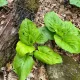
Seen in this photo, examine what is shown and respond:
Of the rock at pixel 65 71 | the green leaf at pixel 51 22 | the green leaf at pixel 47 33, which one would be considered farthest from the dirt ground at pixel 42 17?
the green leaf at pixel 51 22

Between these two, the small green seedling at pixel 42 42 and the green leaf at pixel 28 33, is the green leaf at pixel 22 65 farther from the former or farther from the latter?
the green leaf at pixel 28 33

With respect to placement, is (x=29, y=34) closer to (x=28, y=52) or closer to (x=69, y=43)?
(x=28, y=52)

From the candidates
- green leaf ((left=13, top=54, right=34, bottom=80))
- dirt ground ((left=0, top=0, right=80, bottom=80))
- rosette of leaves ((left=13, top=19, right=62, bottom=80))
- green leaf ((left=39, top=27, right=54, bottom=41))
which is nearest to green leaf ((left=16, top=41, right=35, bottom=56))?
rosette of leaves ((left=13, top=19, right=62, bottom=80))

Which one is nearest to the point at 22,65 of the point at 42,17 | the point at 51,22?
the point at 51,22

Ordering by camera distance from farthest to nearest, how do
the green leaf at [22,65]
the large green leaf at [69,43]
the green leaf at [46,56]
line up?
the large green leaf at [69,43]
the green leaf at [46,56]
the green leaf at [22,65]

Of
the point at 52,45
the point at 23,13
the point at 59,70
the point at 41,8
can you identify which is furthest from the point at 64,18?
the point at 59,70

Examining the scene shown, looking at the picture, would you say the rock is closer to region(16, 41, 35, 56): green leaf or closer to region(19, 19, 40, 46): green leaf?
region(16, 41, 35, 56): green leaf

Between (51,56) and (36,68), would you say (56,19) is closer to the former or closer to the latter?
(51,56)
